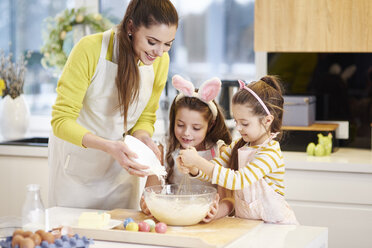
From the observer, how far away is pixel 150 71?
211 cm

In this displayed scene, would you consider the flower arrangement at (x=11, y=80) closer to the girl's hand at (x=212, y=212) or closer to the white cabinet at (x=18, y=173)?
the white cabinet at (x=18, y=173)

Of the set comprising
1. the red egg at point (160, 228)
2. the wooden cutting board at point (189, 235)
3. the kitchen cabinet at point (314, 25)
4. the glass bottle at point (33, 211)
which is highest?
the kitchen cabinet at point (314, 25)

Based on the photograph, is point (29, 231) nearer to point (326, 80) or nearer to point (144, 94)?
point (144, 94)

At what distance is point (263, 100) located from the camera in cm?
189

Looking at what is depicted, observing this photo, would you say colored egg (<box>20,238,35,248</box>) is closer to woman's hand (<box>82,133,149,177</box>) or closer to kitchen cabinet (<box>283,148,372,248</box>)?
woman's hand (<box>82,133,149,177</box>)

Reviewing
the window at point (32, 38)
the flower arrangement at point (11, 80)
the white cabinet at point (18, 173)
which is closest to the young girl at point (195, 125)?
the white cabinet at point (18, 173)

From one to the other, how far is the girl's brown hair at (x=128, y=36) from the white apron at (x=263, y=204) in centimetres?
49

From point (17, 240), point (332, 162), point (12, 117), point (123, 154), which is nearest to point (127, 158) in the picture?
→ point (123, 154)

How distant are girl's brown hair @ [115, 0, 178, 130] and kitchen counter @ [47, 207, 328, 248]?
1.51ft

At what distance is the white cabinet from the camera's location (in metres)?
3.20

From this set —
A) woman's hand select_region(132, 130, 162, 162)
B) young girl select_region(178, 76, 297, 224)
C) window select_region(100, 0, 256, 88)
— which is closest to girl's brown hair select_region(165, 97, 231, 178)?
woman's hand select_region(132, 130, 162, 162)

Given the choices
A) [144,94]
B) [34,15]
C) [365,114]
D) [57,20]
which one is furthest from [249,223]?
[34,15]

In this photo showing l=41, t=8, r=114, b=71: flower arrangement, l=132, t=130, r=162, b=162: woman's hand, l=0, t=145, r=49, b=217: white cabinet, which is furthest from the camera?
l=41, t=8, r=114, b=71: flower arrangement

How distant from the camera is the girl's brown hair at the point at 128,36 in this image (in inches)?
73.4
